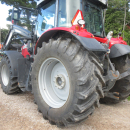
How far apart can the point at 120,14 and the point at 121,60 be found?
17.5 metres

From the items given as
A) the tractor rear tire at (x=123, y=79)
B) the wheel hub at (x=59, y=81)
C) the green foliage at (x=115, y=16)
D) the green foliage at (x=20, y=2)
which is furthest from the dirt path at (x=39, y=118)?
the green foliage at (x=115, y=16)

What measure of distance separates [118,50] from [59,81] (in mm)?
1366

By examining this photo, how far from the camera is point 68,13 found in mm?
2486

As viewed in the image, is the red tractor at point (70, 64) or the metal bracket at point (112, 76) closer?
the red tractor at point (70, 64)

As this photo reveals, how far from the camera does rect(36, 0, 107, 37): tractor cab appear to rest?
2500 mm

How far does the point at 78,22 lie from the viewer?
2.02 m

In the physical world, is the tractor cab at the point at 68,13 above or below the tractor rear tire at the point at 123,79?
above

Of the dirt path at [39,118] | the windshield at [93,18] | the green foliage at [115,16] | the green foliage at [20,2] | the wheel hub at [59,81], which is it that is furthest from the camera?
the green foliage at [115,16]

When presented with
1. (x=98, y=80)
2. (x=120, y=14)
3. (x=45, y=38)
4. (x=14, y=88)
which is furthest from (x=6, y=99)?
(x=120, y=14)

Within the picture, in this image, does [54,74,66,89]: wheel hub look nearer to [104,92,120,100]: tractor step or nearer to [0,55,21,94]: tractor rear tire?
[104,92,120,100]: tractor step

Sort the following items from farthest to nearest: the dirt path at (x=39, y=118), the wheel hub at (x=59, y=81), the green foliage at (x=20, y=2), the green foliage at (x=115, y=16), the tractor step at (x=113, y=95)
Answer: the green foliage at (x=115, y=16)
the green foliage at (x=20, y=2)
the tractor step at (x=113, y=95)
the wheel hub at (x=59, y=81)
the dirt path at (x=39, y=118)

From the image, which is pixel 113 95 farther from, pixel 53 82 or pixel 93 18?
pixel 93 18

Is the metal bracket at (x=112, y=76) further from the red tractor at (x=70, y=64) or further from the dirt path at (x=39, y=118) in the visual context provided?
the dirt path at (x=39, y=118)

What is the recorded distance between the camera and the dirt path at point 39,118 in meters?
2.17
